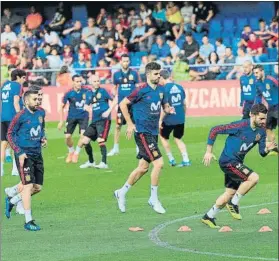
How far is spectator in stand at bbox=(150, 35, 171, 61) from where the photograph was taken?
113 feet

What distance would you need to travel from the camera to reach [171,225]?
49.0 feet

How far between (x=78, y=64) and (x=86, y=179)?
14.2 m

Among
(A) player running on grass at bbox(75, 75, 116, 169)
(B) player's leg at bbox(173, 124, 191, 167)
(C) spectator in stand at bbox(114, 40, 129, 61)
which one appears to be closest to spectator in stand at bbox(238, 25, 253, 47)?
(C) spectator in stand at bbox(114, 40, 129, 61)

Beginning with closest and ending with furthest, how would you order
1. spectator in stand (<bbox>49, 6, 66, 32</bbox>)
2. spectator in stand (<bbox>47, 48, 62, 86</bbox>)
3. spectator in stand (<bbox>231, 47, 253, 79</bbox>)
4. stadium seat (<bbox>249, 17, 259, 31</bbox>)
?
spectator in stand (<bbox>231, 47, 253, 79</bbox>)
spectator in stand (<bbox>47, 48, 62, 86</bbox>)
stadium seat (<bbox>249, 17, 259, 31</bbox>)
spectator in stand (<bbox>49, 6, 66, 32</bbox>)

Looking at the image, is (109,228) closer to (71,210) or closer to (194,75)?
(71,210)

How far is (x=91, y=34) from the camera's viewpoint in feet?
121

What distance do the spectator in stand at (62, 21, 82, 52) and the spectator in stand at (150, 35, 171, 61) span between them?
9.50ft

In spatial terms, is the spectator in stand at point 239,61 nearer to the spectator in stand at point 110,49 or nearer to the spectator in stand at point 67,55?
the spectator in stand at point 110,49

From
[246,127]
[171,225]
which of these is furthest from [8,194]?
[246,127]

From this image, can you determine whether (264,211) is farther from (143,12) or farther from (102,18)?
(102,18)

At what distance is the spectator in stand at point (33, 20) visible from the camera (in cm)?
3822

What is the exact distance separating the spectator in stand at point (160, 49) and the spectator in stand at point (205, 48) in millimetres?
1176

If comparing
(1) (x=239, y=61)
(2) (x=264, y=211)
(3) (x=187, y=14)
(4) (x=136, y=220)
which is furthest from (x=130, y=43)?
(4) (x=136, y=220)

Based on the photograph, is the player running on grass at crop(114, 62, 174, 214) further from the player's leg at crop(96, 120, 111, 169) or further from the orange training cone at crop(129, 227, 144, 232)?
the player's leg at crop(96, 120, 111, 169)
